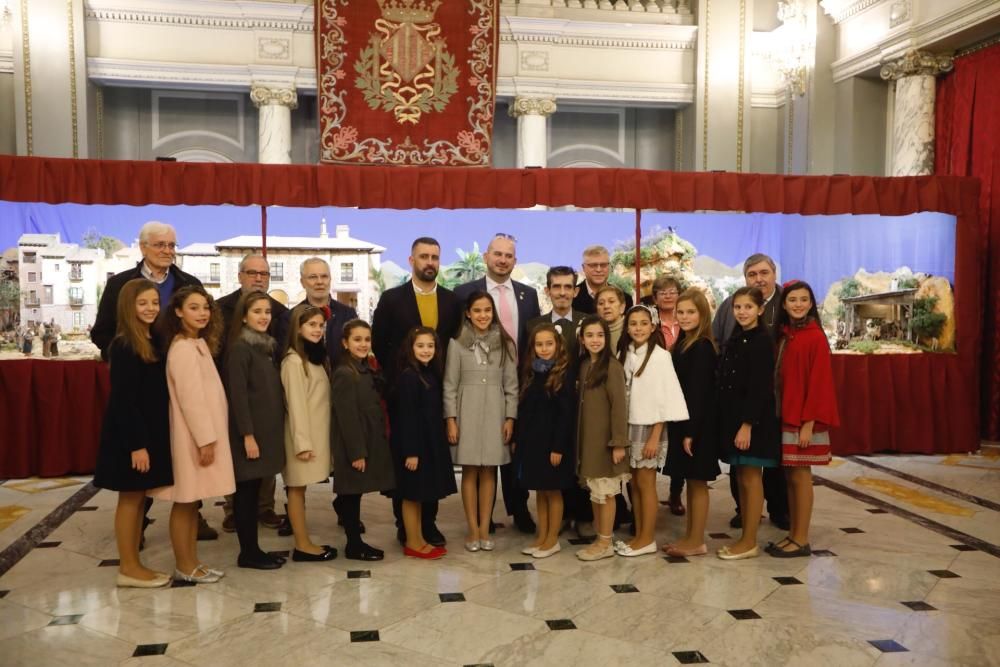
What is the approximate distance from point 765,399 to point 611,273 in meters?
3.05

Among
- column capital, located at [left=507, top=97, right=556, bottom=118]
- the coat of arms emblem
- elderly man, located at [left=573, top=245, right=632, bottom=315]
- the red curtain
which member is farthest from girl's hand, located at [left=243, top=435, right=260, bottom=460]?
column capital, located at [left=507, top=97, right=556, bottom=118]

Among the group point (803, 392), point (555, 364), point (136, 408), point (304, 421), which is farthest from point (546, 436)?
point (136, 408)

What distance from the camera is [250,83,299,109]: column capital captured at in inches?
433

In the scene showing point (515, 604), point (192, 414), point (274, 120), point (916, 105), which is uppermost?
point (274, 120)

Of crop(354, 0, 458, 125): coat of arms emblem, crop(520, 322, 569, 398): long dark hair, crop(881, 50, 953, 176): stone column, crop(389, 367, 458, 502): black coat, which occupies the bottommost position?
crop(389, 367, 458, 502): black coat

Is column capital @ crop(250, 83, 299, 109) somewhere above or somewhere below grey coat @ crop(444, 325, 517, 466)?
above

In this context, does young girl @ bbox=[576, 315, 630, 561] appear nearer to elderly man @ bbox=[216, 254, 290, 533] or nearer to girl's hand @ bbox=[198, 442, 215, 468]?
Answer: elderly man @ bbox=[216, 254, 290, 533]

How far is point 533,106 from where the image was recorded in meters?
11.6

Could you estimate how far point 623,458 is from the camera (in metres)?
4.90

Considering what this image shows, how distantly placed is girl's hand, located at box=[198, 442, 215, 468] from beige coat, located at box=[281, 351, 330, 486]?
47 cm

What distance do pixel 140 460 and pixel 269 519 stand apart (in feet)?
5.16

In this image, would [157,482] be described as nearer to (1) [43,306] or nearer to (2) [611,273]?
(1) [43,306]

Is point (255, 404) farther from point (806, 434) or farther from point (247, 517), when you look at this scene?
point (806, 434)

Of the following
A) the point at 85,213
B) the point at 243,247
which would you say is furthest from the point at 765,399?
the point at 85,213
